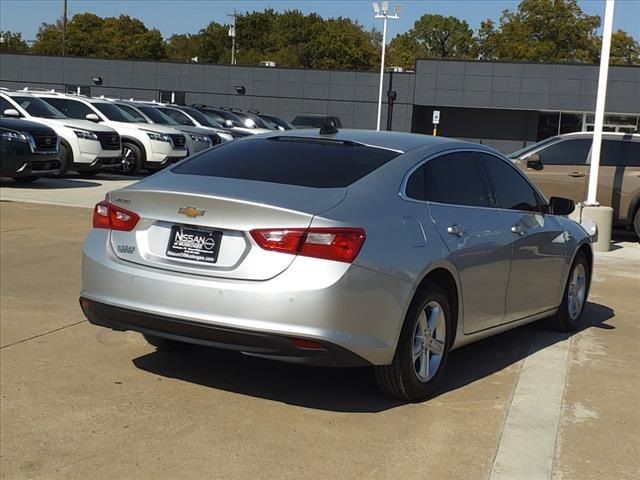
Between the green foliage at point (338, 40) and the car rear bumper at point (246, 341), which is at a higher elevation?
the green foliage at point (338, 40)

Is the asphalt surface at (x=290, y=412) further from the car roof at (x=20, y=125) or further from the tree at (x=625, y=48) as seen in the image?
the tree at (x=625, y=48)

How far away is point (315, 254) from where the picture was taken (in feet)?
13.7

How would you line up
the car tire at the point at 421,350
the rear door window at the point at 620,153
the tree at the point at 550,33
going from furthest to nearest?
the tree at the point at 550,33, the rear door window at the point at 620,153, the car tire at the point at 421,350

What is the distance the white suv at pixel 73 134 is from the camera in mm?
16812

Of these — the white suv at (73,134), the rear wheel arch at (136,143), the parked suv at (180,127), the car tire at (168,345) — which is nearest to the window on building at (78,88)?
the parked suv at (180,127)

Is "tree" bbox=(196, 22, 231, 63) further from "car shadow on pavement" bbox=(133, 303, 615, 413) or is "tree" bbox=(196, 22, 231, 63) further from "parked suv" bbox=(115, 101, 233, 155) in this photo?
"car shadow on pavement" bbox=(133, 303, 615, 413)

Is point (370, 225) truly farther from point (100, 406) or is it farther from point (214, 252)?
point (100, 406)

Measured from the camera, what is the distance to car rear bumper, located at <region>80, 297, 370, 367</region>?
4219 mm

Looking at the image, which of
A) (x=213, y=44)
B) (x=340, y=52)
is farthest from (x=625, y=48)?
(x=213, y=44)

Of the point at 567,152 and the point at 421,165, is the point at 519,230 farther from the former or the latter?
the point at 567,152

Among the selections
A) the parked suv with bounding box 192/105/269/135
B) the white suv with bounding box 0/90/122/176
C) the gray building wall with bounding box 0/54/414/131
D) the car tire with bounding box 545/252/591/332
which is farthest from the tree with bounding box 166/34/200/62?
the car tire with bounding box 545/252/591/332

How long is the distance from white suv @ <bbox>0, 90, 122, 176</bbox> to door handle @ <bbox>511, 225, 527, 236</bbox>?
1233 centimetres

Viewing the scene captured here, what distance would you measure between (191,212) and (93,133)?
13523 millimetres

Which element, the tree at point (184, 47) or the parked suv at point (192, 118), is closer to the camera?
the parked suv at point (192, 118)
